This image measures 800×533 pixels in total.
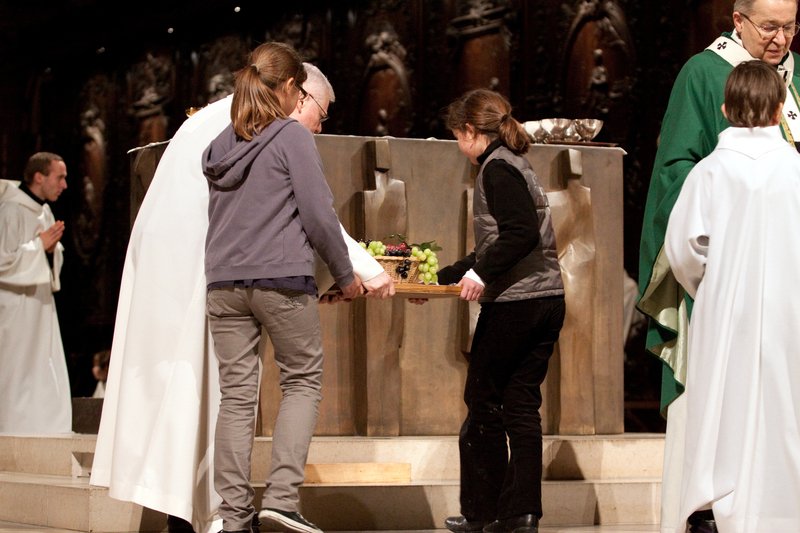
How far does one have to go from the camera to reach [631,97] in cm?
809

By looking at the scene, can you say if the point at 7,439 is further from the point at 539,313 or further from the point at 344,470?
the point at 539,313

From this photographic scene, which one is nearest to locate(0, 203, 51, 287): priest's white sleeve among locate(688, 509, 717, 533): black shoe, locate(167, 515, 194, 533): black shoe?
locate(167, 515, 194, 533): black shoe

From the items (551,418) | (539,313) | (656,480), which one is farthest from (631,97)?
(539,313)

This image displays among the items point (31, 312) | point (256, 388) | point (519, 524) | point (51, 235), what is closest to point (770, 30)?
point (519, 524)

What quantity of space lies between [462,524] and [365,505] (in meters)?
0.45

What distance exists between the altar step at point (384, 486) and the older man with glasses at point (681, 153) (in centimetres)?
109

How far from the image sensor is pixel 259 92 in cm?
399

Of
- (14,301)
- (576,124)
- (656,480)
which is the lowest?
(656,480)

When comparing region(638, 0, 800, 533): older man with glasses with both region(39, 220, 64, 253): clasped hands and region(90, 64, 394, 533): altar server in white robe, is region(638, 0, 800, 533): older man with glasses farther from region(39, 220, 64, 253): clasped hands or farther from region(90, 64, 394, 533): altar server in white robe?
region(39, 220, 64, 253): clasped hands

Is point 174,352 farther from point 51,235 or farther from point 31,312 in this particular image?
point 31,312

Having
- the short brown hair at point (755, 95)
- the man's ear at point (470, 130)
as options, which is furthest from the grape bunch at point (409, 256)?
the short brown hair at point (755, 95)

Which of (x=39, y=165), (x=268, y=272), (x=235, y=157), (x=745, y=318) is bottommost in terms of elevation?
(x=745, y=318)

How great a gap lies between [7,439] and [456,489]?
7.59 feet

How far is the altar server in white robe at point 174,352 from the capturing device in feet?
13.9
